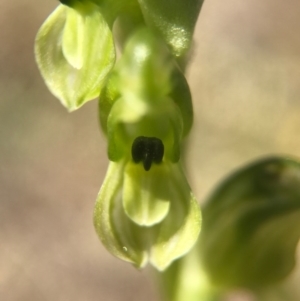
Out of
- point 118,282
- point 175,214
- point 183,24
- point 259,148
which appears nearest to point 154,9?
point 183,24

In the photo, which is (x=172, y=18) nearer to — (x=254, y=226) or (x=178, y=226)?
(x=178, y=226)

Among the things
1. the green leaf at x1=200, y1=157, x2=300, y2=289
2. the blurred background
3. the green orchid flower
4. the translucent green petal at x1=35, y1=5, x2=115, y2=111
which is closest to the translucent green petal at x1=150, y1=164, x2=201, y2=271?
the green orchid flower

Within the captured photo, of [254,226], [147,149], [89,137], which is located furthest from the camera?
[89,137]

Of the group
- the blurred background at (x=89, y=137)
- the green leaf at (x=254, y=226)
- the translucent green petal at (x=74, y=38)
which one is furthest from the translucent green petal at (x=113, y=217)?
the blurred background at (x=89, y=137)

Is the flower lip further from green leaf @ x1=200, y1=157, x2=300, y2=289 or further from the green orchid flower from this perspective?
green leaf @ x1=200, y1=157, x2=300, y2=289

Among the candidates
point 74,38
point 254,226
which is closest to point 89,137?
point 254,226

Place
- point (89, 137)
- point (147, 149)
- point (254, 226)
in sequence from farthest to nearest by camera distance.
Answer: point (89, 137) → point (254, 226) → point (147, 149)

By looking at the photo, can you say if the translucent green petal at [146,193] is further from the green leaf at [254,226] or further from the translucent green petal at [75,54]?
the green leaf at [254,226]

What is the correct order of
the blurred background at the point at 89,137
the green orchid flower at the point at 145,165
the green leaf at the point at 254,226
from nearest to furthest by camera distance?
the green orchid flower at the point at 145,165 < the green leaf at the point at 254,226 < the blurred background at the point at 89,137
